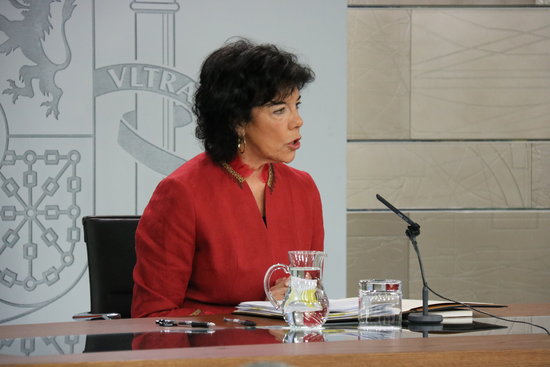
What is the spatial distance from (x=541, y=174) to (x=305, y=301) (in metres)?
2.74

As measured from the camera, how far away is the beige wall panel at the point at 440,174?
13.2 ft

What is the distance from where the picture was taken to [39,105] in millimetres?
3805

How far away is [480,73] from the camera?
13.3ft

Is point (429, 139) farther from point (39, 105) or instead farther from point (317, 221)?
point (39, 105)

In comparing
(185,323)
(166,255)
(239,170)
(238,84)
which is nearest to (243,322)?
(185,323)

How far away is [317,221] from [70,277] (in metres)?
1.64

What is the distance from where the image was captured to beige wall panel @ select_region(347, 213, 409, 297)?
403 centimetres

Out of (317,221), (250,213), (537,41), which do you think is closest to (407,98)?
(537,41)

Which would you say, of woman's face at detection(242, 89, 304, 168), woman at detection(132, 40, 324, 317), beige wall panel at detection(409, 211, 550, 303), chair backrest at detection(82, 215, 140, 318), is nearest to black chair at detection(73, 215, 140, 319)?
chair backrest at detection(82, 215, 140, 318)

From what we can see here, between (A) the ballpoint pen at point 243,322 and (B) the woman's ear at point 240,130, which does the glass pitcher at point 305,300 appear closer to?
(A) the ballpoint pen at point 243,322

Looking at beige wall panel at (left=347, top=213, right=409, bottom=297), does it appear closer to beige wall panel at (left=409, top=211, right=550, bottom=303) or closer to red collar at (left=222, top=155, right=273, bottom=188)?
beige wall panel at (left=409, top=211, right=550, bottom=303)

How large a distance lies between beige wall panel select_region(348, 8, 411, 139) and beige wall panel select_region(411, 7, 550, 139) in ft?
0.18

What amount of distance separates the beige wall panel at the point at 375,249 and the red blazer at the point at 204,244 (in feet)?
5.22

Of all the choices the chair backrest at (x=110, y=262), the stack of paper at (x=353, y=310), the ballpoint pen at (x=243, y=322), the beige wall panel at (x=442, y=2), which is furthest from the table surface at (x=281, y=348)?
the beige wall panel at (x=442, y=2)
